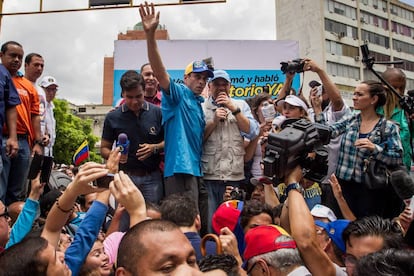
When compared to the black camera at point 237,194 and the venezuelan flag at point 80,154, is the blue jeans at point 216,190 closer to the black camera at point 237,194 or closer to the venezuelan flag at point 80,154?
the black camera at point 237,194

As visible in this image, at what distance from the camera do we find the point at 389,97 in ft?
16.0

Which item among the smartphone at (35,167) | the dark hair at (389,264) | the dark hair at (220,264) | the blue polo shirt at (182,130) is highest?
the blue polo shirt at (182,130)

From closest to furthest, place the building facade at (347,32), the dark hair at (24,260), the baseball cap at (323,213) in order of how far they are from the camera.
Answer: the dark hair at (24,260), the baseball cap at (323,213), the building facade at (347,32)

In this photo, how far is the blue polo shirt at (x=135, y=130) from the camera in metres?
4.67

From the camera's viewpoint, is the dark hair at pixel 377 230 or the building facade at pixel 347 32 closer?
the dark hair at pixel 377 230

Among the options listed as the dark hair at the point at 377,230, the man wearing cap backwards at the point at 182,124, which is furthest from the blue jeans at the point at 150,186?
the dark hair at the point at 377,230

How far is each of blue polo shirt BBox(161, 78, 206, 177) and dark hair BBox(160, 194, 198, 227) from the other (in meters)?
0.99

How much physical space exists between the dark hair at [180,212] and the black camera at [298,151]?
2.59ft

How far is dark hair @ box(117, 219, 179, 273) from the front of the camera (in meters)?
2.03

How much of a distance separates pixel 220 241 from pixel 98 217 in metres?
0.84

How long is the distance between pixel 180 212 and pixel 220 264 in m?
0.85

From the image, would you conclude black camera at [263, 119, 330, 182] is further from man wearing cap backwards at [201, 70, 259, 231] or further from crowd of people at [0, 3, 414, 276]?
man wearing cap backwards at [201, 70, 259, 231]

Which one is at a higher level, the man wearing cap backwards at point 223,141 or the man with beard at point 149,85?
the man with beard at point 149,85

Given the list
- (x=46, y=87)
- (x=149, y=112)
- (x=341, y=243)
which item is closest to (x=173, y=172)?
(x=149, y=112)
